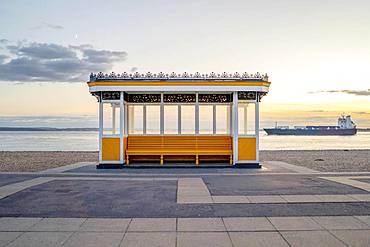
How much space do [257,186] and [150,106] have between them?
7.41 metres

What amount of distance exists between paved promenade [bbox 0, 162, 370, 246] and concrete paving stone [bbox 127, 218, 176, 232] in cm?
2

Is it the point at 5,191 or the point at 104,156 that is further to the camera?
the point at 104,156

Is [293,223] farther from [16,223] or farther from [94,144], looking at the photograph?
[94,144]

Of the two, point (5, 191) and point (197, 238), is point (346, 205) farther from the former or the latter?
point (5, 191)

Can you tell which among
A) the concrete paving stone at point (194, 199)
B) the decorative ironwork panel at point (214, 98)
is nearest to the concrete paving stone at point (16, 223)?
the concrete paving stone at point (194, 199)

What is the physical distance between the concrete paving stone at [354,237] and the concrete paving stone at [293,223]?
36cm

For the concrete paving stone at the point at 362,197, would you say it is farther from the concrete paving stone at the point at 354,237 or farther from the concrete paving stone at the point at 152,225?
the concrete paving stone at the point at 152,225

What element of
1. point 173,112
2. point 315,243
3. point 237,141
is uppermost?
point 173,112

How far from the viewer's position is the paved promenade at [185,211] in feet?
17.1

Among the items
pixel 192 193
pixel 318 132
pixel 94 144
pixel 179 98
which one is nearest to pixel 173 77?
pixel 179 98

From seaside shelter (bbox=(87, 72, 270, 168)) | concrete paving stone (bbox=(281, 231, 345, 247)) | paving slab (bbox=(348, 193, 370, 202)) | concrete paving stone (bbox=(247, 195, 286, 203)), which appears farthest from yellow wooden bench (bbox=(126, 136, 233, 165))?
concrete paving stone (bbox=(281, 231, 345, 247))

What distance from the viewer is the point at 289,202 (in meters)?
7.55

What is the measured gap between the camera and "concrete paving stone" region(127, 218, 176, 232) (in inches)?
223

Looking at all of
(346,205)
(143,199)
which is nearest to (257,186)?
(346,205)
